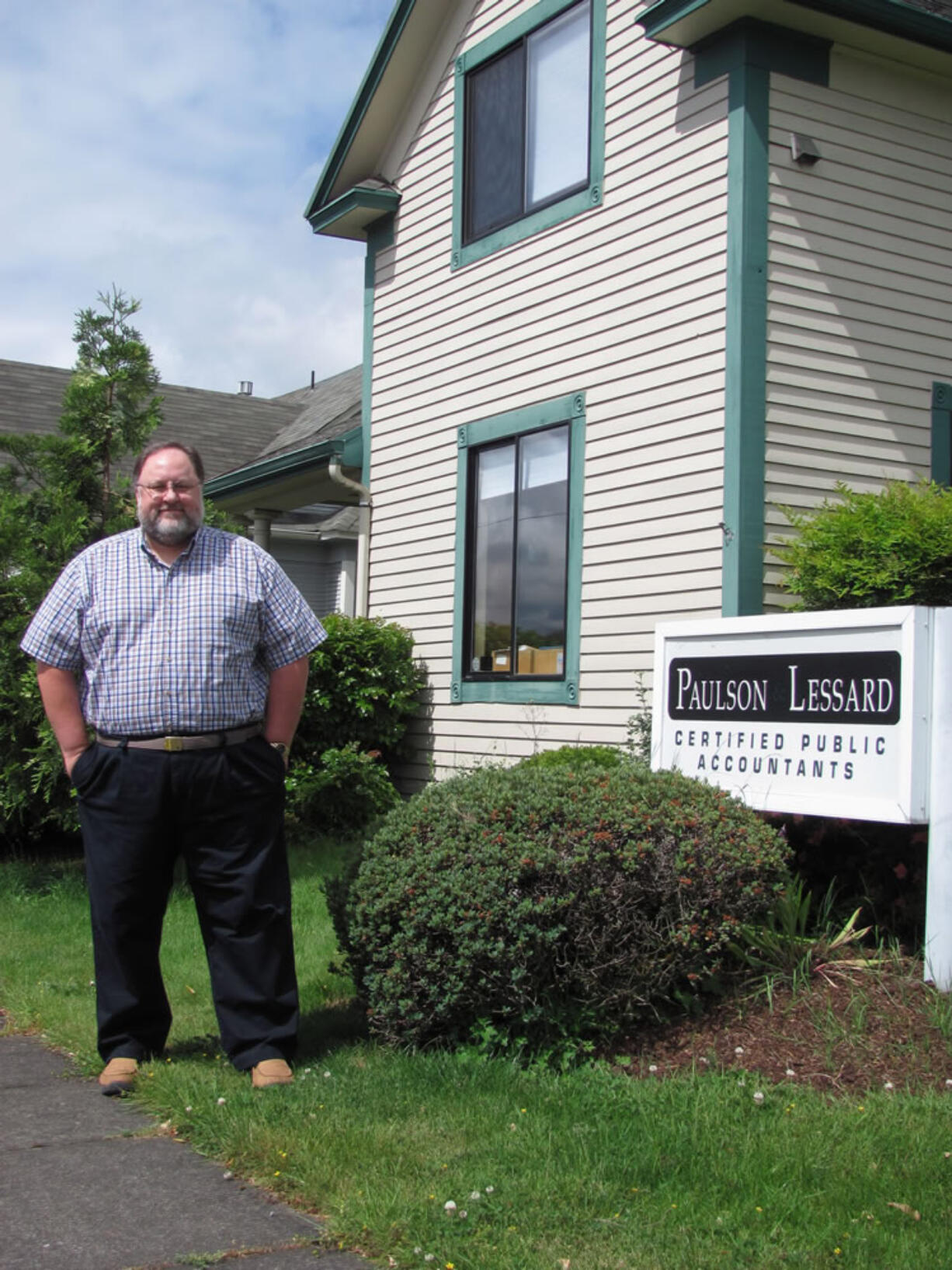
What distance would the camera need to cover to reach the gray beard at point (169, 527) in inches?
183

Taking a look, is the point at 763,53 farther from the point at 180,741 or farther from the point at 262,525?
the point at 262,525

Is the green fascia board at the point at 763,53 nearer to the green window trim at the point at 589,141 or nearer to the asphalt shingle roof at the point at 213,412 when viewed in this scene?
the green window trim at the point at 589,141

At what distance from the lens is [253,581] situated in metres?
4.71

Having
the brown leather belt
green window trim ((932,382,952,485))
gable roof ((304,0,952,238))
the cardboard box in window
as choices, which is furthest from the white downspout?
the brown leather belt

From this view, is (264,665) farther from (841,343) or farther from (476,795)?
(841,343)

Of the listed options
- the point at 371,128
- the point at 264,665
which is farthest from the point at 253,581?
the point at 371,128

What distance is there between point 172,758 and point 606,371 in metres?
5.28

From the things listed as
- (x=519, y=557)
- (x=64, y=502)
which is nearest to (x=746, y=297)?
(x=519, y=557)

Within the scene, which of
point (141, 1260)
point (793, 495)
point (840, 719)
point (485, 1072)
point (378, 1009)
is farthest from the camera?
point (793, 495)

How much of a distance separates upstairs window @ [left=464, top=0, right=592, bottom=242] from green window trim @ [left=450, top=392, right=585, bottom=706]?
4.86ft

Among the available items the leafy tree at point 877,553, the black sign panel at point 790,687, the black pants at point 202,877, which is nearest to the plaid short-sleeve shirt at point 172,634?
the black pants at point 202,877

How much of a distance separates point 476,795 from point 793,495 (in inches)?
146

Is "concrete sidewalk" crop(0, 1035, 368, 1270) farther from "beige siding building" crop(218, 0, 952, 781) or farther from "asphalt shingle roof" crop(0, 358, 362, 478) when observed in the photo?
"asphalt shingle roof" crop(0, 358, 362, 478)

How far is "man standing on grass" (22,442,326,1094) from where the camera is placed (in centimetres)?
455
